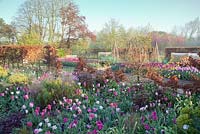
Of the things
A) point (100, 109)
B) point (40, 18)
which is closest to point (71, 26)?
point (40, 18)

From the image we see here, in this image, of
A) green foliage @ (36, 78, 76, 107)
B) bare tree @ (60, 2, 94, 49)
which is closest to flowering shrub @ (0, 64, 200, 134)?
green foliage @ (36, 78, 76, 107)

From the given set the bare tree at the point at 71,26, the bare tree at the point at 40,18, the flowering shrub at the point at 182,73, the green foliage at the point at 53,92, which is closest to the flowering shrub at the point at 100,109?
the green foliage at the point at 53,92

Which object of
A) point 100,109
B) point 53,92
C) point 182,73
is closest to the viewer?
point 100,109

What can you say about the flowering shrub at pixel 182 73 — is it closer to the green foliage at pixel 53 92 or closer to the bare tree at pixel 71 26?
the green foliage at pixel 53 92

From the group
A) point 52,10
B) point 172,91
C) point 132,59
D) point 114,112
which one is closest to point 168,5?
point 132,59

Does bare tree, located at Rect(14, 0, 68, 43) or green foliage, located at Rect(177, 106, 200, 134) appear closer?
green foliage, located at Rect(177, 106, 200, 134)

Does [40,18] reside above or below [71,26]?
above

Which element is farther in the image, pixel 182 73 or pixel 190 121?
pixel 182 73

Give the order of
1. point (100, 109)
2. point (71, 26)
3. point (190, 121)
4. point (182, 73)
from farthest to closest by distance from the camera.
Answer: point (71, 26) < point (182, 73) < point (100, 109) < point (190, 121)

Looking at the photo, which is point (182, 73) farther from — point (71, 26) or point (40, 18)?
point (71, 26)

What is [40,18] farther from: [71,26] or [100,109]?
[100,109]

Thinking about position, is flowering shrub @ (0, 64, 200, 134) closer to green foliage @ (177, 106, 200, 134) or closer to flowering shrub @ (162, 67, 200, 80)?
green foliage @ (177, 106, 200, 134)

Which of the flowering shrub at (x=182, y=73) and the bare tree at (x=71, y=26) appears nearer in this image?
the flowering shrub at (x=182, y=73)

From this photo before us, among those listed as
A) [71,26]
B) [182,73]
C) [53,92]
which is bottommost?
[182,73]
